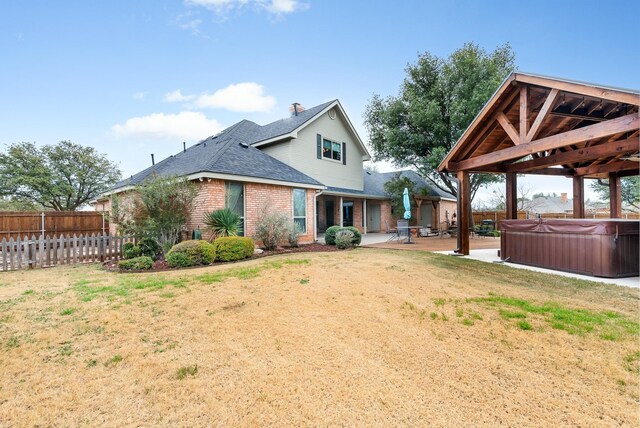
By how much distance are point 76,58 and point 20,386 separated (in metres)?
14.3

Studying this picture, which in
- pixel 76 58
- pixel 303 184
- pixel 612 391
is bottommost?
pixel 612 391

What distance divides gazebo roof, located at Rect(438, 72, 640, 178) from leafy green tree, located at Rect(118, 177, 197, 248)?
888cm

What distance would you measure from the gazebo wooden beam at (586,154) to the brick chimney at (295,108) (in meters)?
12.4

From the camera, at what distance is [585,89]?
213 inches

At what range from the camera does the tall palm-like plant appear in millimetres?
9602

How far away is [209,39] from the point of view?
12930mm

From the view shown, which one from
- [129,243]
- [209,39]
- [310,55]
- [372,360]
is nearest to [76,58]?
[209,39]

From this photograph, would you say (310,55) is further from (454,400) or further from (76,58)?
(454,400)

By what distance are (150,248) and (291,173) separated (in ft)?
21.6

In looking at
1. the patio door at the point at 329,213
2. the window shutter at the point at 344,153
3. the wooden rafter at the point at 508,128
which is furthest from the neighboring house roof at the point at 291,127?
the wooden rafter at the point at 508,128

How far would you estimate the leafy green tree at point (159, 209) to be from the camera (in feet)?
27.8

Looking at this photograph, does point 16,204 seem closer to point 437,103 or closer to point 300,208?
point 300,208

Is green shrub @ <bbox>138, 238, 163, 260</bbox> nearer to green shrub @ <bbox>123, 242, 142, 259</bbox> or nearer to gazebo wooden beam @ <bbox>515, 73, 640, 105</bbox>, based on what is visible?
green shrub @ <bbox>123, 242, 142, 259</bbox>

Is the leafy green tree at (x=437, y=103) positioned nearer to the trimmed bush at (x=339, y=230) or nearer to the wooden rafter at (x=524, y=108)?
the trimmed bush at (x=339, y=230)
